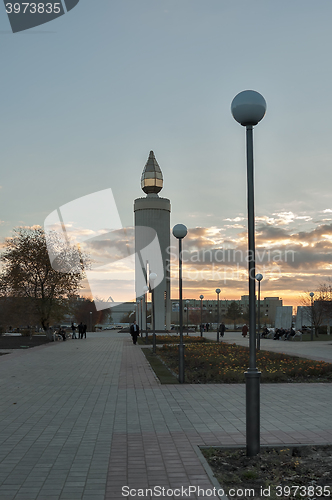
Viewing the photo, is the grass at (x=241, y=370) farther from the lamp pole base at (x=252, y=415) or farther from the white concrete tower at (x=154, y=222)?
the white concrete tower at (x=154, y=222)

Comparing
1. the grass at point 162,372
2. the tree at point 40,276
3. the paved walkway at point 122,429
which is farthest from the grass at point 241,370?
the tree at point 40,276

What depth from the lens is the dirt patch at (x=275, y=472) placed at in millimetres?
4968

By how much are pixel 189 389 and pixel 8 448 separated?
19.9 ft

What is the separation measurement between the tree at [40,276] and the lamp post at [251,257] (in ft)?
106

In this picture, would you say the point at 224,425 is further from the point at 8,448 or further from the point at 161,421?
the point at 8,448

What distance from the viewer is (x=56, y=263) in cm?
3859

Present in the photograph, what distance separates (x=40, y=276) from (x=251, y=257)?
108 feet

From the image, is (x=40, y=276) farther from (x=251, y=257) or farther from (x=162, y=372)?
(x=251, y=257)

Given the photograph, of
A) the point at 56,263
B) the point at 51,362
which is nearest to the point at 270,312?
the point at 56,263

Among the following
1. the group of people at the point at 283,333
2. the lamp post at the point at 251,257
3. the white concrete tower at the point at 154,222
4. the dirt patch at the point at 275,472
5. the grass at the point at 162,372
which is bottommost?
the dirt patch at the point at 275,472

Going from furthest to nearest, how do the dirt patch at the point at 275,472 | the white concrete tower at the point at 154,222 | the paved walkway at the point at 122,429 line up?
1. the white concrete tower at the point at 154,222
2. the paved walkway at the point at 122,429
3. the dirt patch at the point at 275,472

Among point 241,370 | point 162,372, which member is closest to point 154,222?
point 162,372

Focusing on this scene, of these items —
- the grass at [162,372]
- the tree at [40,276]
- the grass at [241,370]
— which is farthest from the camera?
the tree at [40,276]

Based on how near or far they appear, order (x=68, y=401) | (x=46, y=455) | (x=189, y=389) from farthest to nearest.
Result: (x=189, y=389) → (x=68, y=401) → (x=46, y=455)
